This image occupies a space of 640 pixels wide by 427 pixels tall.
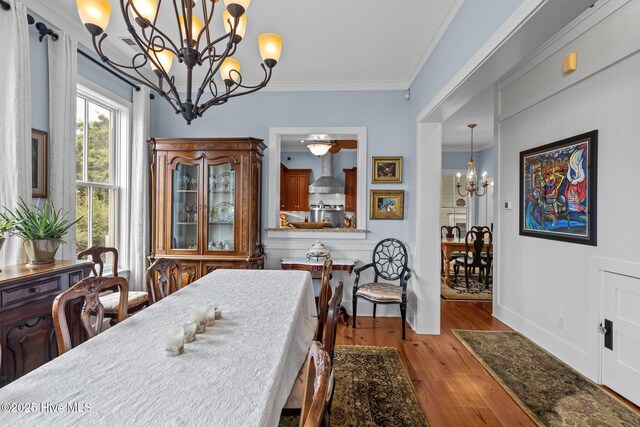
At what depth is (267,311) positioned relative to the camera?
1653mm

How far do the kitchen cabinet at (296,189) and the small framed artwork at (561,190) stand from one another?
479 cm

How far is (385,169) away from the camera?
380 centimetres

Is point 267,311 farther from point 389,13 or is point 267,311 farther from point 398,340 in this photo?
point 389,13

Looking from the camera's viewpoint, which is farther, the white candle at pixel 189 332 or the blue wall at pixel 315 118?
the blue wall at pixel 315 118

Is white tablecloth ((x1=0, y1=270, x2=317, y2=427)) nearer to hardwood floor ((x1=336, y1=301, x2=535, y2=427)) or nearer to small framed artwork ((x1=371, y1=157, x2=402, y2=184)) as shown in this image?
hardwood floor ((x1=336, y1=301, x2=535, y2=427))

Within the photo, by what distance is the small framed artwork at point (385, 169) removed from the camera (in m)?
3.78

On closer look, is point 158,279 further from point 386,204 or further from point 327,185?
point 327,185

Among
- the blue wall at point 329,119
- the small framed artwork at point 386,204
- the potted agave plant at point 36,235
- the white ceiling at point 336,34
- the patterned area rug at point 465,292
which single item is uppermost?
the white ceiling at point 336,34

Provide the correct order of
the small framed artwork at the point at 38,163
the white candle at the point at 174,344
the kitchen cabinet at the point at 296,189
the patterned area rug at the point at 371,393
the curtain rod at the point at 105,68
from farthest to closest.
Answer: the kitchen cabinet at the point at 296,189, the curtain rod at the point at 105,68, the small framed artwork at the point at 38,163, the patterned area rug at the point at 371,393, the white candle at the point at 174,344

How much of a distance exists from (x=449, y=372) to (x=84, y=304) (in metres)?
2.59

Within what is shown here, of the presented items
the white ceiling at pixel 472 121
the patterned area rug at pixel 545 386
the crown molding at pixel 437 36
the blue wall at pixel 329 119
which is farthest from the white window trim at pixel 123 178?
the white ceiling at pixel 472 121

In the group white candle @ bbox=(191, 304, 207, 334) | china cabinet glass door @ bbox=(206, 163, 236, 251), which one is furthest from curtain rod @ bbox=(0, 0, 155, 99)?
white candle @ bbox=(191, 304, 207, 334)

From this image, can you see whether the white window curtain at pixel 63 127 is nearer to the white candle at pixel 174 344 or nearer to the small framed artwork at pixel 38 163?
the small framed artwork at pixel 38 163

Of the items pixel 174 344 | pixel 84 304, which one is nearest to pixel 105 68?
pixel 84 304
